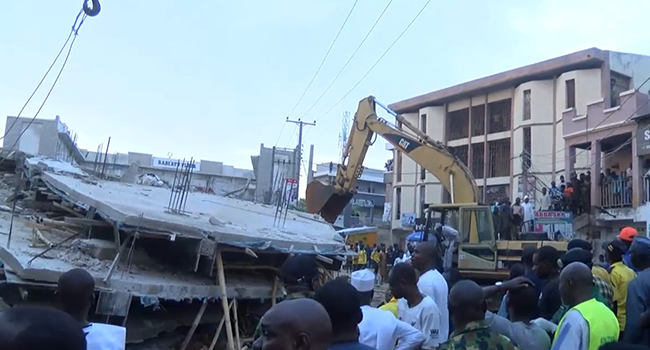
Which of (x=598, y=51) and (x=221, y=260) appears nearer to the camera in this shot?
(x=221, y=260)

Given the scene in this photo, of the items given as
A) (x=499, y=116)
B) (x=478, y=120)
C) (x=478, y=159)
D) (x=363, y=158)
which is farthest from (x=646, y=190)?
(x=478, y=120)

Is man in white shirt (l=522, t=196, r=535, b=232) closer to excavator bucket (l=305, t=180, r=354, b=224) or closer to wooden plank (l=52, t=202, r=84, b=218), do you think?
excavator bucket (l=305, t=180, r=354, b=224)

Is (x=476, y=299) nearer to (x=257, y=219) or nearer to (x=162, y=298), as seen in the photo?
(x=162, y=298)

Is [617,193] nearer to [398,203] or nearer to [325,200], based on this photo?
[325,200]

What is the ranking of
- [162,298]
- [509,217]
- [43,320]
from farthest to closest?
[509,217]
[162,298]
[43,320]

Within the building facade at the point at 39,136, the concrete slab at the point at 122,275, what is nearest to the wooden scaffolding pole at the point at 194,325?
the concrete slab at the point at 122,275

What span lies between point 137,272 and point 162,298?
1.94 feet

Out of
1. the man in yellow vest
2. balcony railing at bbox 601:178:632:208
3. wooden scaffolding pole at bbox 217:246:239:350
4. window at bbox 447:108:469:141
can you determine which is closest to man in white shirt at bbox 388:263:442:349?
the man in yellow vest

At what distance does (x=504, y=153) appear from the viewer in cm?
3141

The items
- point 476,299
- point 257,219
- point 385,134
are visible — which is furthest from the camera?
point 385,134

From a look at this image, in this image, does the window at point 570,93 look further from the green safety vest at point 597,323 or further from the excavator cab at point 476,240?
the green safety vest at point 597,323

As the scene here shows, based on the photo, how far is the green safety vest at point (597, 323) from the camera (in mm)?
3324

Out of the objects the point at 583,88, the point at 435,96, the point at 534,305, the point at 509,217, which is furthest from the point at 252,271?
the point at 435,96

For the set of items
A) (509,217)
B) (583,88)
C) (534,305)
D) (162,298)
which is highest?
(583,88)
